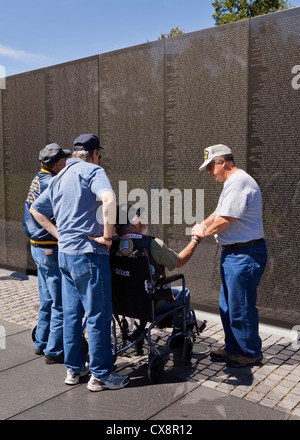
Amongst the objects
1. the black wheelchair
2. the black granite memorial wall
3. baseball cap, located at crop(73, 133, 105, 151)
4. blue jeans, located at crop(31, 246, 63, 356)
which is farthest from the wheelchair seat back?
the black granite memorial wall

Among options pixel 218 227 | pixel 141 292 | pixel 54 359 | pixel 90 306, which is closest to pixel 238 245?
pixel 218 227

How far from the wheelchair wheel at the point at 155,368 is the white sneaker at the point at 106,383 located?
0.77ft

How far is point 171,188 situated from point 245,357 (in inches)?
95.9

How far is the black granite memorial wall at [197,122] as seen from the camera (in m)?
4.86

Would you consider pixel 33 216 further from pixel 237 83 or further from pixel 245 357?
pixel 237 83

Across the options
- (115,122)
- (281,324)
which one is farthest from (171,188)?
(281,324)

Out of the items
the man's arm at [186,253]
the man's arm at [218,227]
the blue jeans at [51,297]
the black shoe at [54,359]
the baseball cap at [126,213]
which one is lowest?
the black shoe at [54,359]

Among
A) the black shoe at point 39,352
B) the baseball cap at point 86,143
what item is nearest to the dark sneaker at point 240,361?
the black shoe at point 39,352

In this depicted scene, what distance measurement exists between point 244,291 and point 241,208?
733 millimetres

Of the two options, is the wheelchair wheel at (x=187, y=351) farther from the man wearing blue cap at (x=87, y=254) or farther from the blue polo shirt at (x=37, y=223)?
the blue polo shirt at (x=37, y=223)

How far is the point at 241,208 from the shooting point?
12.6 ft

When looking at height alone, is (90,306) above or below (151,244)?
below

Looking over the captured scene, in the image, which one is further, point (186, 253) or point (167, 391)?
point (186, 253)

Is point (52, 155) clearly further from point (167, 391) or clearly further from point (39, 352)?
point (167, 391)
